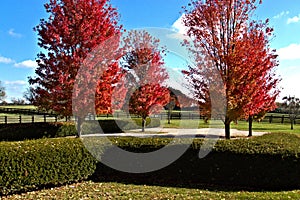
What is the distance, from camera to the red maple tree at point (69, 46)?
504 inches

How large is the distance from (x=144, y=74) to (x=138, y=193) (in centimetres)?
1539

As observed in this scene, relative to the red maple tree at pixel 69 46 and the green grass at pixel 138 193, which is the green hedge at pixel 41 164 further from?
the red maple tree at pixel 69 46

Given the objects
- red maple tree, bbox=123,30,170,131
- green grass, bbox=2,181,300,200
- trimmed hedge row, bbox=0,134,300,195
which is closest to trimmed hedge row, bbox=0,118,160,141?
red maple tree, bbox=123,30,170,131

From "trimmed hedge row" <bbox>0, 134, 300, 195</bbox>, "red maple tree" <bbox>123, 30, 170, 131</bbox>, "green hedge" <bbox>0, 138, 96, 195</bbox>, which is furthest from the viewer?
"red maple tree" <bbox>123, 30, 170, 131</bbox>

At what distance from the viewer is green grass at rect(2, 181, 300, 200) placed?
6.27m

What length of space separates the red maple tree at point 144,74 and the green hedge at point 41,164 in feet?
42.4

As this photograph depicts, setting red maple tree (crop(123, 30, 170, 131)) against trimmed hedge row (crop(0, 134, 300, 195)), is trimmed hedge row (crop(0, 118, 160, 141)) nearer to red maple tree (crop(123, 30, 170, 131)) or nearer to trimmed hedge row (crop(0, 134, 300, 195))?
red maple tree (crop(123, 30, 170, 131))

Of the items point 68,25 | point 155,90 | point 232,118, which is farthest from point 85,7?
point 155,90

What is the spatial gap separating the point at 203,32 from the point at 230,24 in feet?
3.58

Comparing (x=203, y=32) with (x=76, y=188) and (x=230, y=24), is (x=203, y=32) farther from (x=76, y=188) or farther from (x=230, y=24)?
(x=76, y=188)

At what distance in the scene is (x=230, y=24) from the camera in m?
11.0

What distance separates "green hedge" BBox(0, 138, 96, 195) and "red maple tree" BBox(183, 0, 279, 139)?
5.85 metres

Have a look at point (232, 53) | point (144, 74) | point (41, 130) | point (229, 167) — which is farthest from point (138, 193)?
point (144, 74)

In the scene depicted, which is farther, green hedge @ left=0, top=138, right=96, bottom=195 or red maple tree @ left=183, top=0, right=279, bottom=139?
red maple tree @ left=183, top=0, right=279, bottom=139
